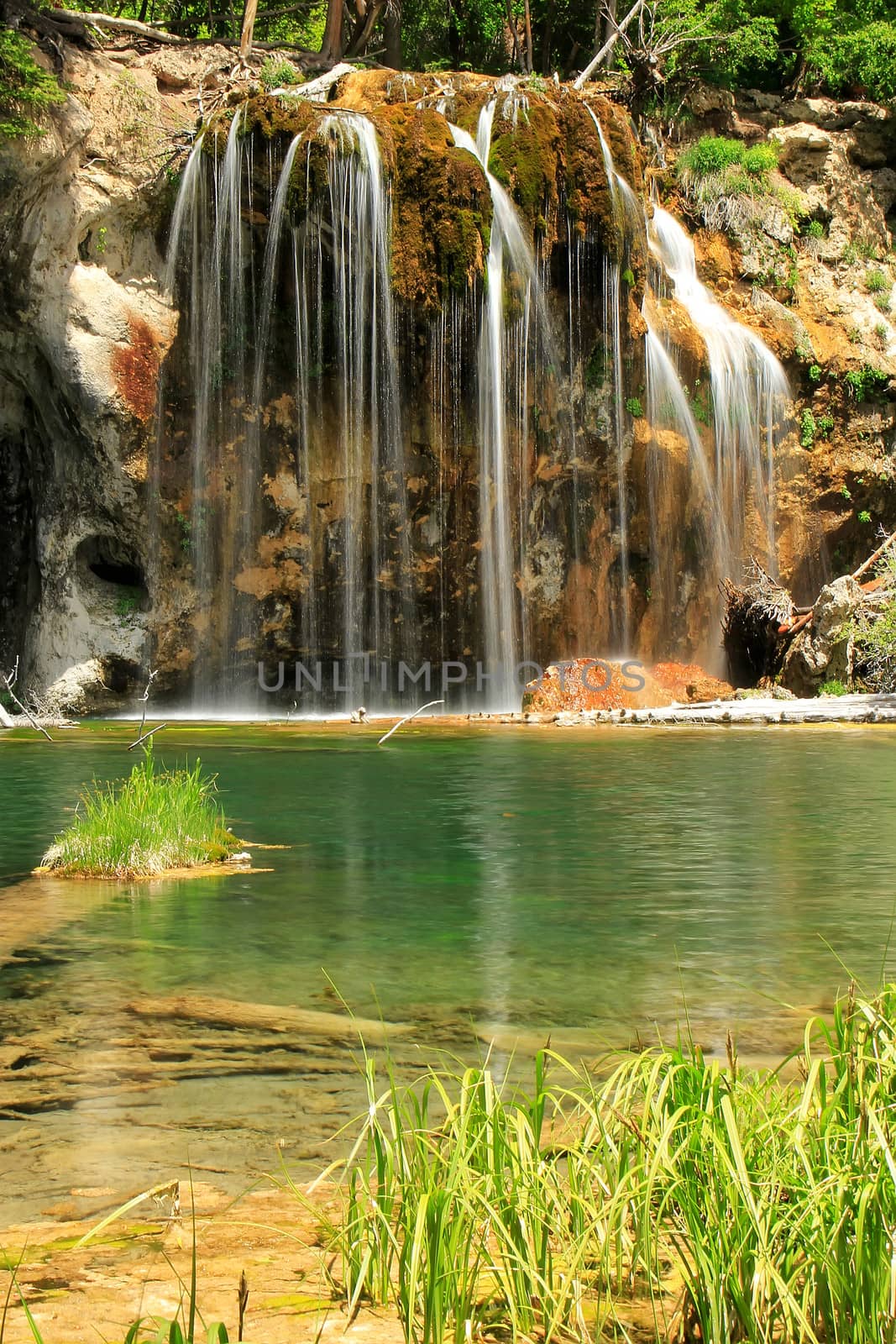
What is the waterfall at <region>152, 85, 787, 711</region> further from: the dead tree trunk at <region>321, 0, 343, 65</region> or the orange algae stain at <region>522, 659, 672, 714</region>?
the dead tree trunk at <region>321, 0, 343, 65</region>

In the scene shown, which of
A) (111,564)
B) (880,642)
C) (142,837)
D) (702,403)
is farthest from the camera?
(702,403)

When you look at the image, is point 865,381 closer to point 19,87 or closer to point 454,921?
point 19,87

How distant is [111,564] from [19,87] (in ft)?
26.7

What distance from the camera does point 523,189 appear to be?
22609 mm

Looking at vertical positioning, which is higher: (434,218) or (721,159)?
(721,159)

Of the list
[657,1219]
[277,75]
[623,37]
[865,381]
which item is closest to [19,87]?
[277,75]

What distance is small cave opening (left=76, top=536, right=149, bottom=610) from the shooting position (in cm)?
2417

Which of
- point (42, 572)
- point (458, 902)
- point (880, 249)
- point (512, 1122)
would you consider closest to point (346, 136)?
point (42, 572)

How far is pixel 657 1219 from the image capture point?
8.94 ft

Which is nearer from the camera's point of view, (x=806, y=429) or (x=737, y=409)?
(x=737, y=409)

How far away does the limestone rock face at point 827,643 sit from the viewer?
21.0 m

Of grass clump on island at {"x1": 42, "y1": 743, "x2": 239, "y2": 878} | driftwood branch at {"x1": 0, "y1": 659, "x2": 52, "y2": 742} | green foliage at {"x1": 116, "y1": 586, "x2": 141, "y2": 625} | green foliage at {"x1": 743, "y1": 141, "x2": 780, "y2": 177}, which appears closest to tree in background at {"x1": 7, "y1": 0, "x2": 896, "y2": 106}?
green foliage at {"x1": 743, "y1": 141, "x2": 780, "y2": 177}

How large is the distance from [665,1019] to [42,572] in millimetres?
20994

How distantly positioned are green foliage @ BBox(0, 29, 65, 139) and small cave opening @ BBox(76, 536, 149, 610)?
6.88 meters
